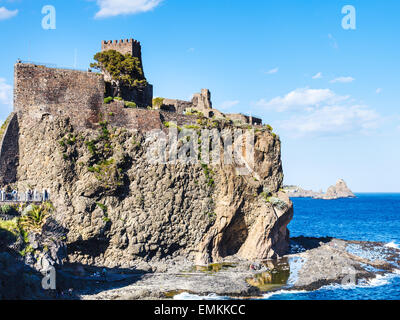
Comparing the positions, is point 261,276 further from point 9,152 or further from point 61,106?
point 9,152

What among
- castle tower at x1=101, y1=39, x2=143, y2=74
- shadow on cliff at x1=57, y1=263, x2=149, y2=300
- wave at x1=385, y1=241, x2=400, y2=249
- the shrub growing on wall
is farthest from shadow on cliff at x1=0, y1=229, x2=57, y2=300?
wave at x1=385, y1=241, x2=400, y2=249

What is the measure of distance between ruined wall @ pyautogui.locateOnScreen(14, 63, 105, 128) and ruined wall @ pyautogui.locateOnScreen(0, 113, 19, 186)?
148 cm

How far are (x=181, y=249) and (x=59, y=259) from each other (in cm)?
1532

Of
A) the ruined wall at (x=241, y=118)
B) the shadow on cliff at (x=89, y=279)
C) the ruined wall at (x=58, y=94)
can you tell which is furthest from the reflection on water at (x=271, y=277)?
the ruined wall at (x=58, y=94)

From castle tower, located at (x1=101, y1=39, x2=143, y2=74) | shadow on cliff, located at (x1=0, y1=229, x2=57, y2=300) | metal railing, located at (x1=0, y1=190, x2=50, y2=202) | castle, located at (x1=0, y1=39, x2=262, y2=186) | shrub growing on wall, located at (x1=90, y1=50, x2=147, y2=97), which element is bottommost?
shadow on cliff, located at (x1=0, y1=229, x2=57, y2=300)

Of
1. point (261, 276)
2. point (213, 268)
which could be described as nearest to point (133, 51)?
point (213, 268)

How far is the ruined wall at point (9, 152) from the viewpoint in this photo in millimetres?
43719

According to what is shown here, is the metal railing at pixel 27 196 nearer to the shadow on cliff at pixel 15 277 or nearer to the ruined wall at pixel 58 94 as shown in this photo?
the shadow on cliff at pixel 15 277

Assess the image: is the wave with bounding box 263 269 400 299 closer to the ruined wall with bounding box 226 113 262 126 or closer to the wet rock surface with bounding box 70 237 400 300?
the wet rock surface with bounding box 70 237 400 300

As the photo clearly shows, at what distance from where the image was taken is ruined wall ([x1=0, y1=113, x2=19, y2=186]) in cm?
4372
